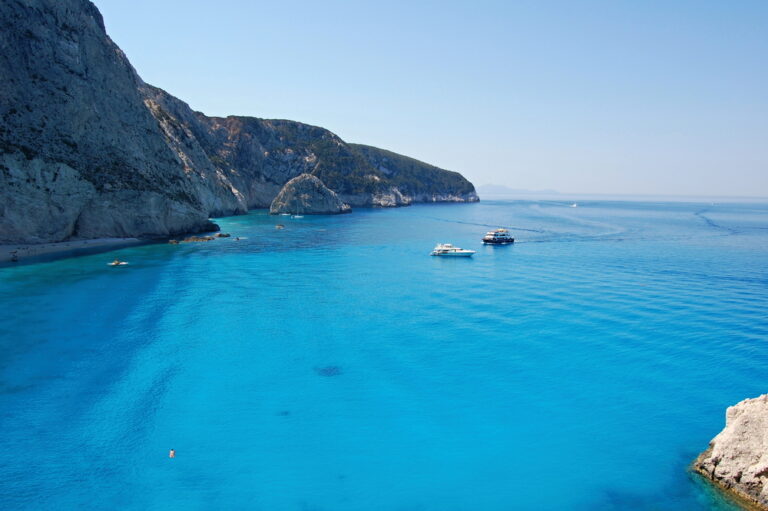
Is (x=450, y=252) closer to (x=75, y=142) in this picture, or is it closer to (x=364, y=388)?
(x=364, y=388)

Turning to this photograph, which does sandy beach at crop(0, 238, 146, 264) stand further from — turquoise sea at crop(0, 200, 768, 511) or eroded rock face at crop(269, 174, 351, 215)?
eroded rock face at crop(269, 174, 351, 215)

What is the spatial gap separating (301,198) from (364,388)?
147828 mm

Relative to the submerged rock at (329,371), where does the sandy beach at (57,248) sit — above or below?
above

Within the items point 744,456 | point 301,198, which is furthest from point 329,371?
point 301,198

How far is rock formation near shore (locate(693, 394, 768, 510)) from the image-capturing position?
58.7 ft

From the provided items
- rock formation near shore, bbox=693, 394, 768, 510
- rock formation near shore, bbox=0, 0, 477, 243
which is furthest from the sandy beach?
rock formation near shore, bbox=693, 394, 768, 510

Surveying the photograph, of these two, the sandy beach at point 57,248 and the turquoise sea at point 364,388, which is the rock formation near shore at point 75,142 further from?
the turquoise sea at point 364,388

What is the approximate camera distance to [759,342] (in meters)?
37.7

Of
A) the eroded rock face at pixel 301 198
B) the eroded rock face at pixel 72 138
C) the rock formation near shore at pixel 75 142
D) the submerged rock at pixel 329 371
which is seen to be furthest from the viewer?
the eroded rock face at pixel 301 198

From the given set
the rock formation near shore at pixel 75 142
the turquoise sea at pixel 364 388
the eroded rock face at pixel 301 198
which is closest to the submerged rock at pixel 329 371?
the turquoise sea at pixel 364 388

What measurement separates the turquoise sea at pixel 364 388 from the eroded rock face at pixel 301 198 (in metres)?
110

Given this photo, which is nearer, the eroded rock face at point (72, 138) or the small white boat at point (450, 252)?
the eroded rock face at point (72, 138)

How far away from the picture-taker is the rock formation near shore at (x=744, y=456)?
17906 mm

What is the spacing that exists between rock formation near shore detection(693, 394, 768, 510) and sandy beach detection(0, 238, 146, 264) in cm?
7747
